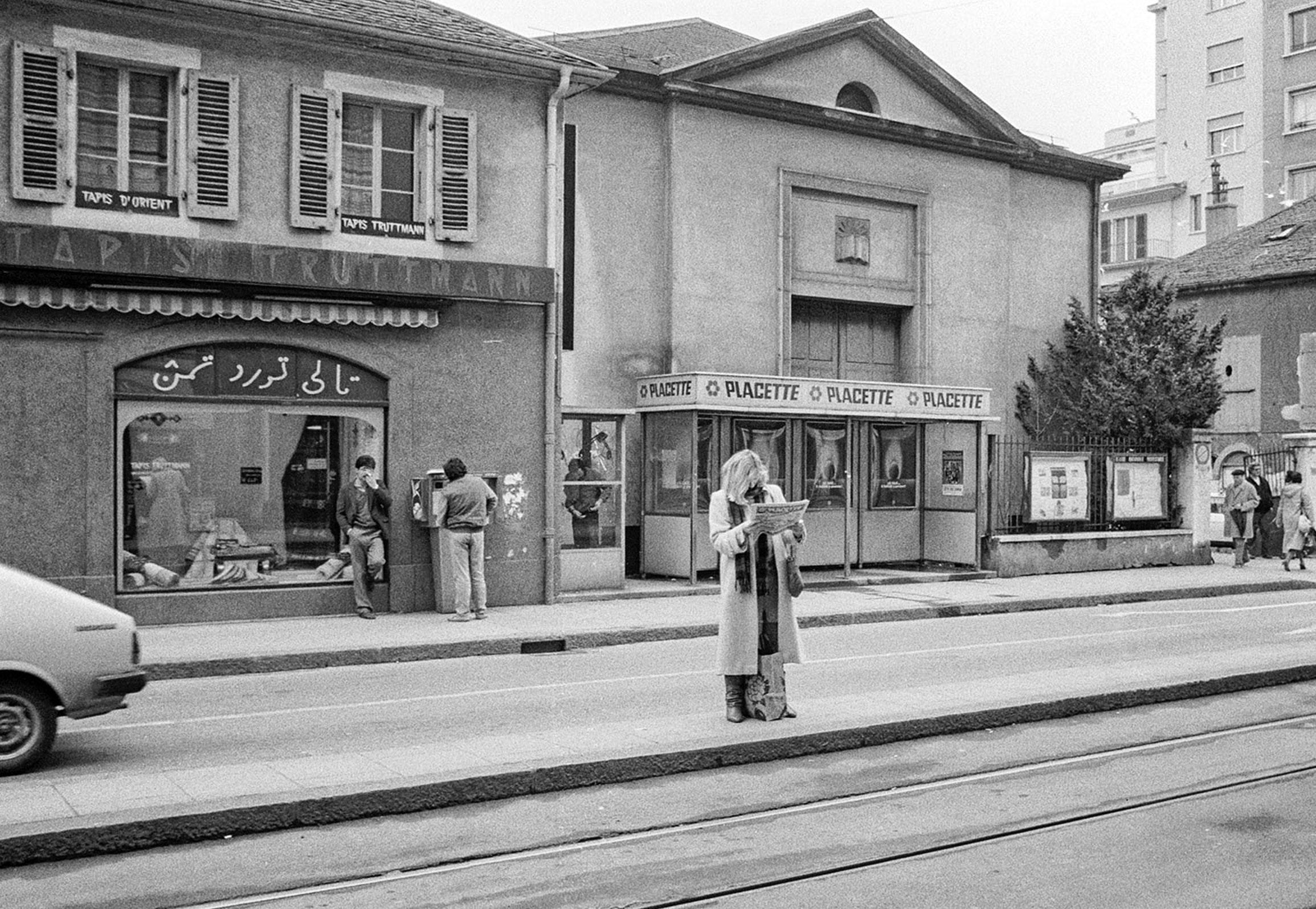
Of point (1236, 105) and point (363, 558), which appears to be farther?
point (1236, 105)

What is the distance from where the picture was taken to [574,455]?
18703 millimetres

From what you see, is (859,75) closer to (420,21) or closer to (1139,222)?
(420,21)

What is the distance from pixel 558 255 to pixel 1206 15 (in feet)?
152

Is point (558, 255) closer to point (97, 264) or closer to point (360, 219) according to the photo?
point (360, 219)

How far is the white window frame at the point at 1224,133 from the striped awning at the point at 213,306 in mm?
45712

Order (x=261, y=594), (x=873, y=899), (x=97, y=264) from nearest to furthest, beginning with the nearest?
(x=873, y=899)
(x=97, y=264)
(x=261, y=594)

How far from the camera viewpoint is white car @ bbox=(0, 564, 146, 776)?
8.05 metres

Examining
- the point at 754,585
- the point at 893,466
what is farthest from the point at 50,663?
the point at 893,466

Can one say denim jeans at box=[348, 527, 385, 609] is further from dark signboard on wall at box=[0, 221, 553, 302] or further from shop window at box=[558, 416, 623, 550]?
shop window at box=[558, 416, 623, 550]

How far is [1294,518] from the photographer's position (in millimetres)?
23812

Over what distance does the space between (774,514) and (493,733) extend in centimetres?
240

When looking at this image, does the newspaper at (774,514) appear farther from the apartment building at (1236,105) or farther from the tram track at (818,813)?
the apartment building at (1236,105)

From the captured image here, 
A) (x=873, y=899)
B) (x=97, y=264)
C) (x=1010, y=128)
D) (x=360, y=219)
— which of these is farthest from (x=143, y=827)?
(x=1010, y=128)

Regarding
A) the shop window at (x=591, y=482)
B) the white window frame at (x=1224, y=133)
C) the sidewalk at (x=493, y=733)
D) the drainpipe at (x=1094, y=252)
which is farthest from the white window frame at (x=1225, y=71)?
the sidewalk at (x=493, y=733)
